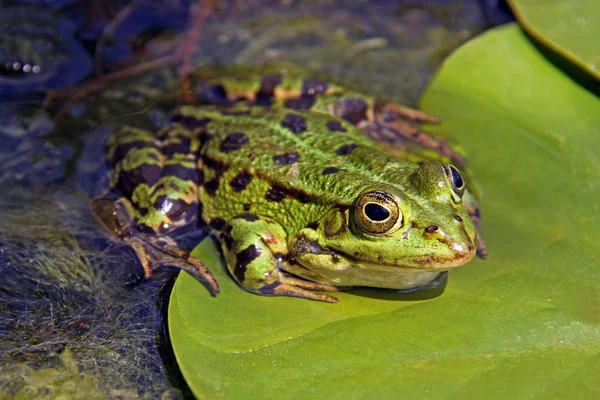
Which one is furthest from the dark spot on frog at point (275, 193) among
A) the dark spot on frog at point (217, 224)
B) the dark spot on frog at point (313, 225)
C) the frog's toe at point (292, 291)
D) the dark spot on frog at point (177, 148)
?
the dark spot on frog at point (177, 148)

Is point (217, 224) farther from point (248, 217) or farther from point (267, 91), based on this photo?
point (267, 91)

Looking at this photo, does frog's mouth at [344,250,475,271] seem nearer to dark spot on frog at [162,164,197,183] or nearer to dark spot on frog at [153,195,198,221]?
dark spot on frog at [153,195,198,221]

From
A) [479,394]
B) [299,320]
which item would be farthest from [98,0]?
→ [479,394]

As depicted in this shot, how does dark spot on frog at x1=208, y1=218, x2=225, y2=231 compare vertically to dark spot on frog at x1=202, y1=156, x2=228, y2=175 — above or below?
below

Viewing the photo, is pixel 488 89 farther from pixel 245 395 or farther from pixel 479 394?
pixel 245 395

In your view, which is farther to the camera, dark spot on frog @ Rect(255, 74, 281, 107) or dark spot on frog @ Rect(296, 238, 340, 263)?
dark spot on frog @ Rect(255, 74, 281, 107)

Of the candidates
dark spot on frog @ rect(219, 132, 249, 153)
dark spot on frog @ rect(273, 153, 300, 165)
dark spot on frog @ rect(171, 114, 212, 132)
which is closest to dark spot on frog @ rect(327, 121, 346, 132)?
dark spot on frog @ rect(273, 153, 300, 165)
